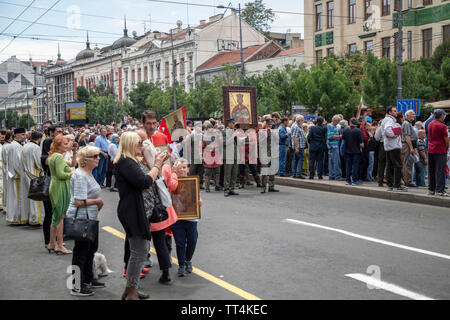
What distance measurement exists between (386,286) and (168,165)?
2784mm

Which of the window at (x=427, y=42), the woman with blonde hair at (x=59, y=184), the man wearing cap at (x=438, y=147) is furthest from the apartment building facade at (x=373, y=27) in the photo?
the woman with blonde hair at (x=59, y=184)

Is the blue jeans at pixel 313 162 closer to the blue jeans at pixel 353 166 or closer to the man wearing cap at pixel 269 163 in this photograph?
the blue jeans at pixel 353 166

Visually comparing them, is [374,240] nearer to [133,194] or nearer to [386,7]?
[133,194]

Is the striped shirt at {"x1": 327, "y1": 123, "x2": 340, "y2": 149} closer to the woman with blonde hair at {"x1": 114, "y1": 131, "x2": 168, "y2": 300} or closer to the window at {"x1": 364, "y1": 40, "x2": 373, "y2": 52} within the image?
the woman with blonde hair at {"x1": 114, "y1": 131, "x2": 168, "y2": 300}

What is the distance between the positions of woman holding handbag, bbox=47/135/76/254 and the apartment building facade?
26.3 meters

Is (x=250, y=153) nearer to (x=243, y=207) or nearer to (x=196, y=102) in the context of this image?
(x=243, y=207)

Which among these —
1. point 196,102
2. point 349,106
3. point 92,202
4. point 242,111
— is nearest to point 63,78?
point 196,102

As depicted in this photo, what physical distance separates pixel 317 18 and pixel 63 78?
8247 centimetres

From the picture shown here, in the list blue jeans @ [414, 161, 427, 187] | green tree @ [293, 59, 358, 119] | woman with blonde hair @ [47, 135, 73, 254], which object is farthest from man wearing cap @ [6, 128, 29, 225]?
green tree @ [293, 59, 358, 119]

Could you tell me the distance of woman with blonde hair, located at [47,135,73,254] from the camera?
303 inches

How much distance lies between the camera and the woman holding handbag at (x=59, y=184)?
7.69m

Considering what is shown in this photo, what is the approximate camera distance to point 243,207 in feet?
39.0

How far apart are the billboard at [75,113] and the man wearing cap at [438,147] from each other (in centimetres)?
4615

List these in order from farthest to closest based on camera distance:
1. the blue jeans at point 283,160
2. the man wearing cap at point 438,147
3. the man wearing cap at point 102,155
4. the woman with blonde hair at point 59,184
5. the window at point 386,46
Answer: the window at point 386,46, the blue jeans at point 283,160, the man wearing cap at point 102,155, the man wearing cap at point 438,147, the woman with blonde hair at point 59,184
